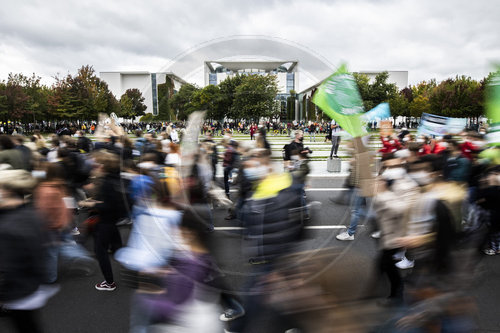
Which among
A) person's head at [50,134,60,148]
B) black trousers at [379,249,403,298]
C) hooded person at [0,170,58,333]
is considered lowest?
black trousers at [379,249,403,298]

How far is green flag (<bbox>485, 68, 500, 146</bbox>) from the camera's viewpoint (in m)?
3.90

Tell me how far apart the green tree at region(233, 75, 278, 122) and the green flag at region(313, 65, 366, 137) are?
4.96 feet

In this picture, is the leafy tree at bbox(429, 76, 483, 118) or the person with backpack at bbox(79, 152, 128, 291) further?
the leafy tree at bbox(429, 76, 483, 118)

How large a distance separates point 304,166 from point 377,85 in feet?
146

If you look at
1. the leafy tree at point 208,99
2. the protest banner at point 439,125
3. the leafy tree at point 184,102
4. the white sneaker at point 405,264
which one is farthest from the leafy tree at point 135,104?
the protest banner at point 439,125

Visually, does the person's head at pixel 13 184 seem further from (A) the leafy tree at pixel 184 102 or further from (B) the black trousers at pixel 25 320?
(A) the leafy tree at pixel 184 102

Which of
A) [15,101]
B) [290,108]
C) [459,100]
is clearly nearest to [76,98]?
[15,101]

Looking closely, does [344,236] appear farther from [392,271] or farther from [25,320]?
[25,320]

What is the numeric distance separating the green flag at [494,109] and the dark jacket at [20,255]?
16.7ft

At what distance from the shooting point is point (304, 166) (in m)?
4.79

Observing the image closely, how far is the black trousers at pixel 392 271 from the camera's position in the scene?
12.3 feet

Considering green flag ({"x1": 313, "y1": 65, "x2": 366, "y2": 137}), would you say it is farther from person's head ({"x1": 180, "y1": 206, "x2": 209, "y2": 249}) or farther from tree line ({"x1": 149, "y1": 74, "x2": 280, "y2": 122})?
person's head ({"x1": 180, "y1": 206, "x2": 209, "y2": 249})

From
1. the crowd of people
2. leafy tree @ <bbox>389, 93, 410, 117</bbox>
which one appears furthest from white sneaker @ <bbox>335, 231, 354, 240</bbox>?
leafy tree @ <bbox>389, 93, 410, 117</bbox>

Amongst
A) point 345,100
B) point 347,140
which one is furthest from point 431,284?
point 345,100
